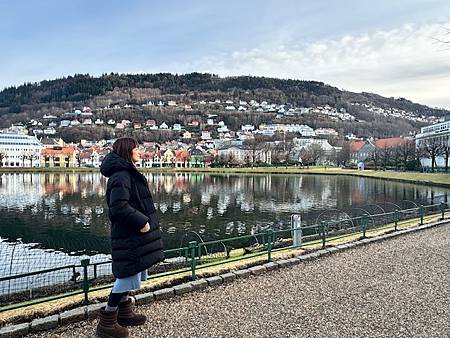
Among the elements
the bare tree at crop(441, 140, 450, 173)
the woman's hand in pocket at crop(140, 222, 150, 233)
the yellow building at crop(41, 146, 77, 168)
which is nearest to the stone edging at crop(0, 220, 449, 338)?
the woman's hand in pocket at crop(140, 222, 150, 233)

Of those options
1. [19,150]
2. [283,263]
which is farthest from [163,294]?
[19,150]

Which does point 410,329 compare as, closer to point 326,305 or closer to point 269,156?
point 326,305

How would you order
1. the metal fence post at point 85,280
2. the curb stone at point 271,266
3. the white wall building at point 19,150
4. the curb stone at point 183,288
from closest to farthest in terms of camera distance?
the metal fence post at point 85,280, the curb stone at point 183,288, the curb stone at point 271,266, the white wall building at point 19,150

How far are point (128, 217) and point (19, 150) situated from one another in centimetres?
13118

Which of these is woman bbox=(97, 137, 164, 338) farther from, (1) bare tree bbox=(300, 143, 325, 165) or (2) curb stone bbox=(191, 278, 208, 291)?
(1) bare tree bbox=(300, 143, 325, 165)

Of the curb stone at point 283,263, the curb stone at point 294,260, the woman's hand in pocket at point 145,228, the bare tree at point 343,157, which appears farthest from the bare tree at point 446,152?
the woman's hand in pocket at point 145,228

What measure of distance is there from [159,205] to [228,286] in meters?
23.1

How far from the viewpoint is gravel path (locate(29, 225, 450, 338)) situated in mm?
5238

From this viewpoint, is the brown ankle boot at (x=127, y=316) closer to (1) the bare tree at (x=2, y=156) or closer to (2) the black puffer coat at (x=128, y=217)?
(2) the black puffer coat at (x=128, y=217)

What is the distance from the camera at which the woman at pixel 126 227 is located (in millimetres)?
4570

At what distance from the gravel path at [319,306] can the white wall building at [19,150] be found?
12040 cm

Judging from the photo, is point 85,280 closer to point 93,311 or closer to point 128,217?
point 93,311

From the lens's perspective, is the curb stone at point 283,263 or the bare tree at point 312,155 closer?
the curb stone at point 283,263

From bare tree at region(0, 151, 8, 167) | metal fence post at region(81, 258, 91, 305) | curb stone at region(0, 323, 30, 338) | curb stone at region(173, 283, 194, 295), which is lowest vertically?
curb stone at region(173, 283, 194, 295)
